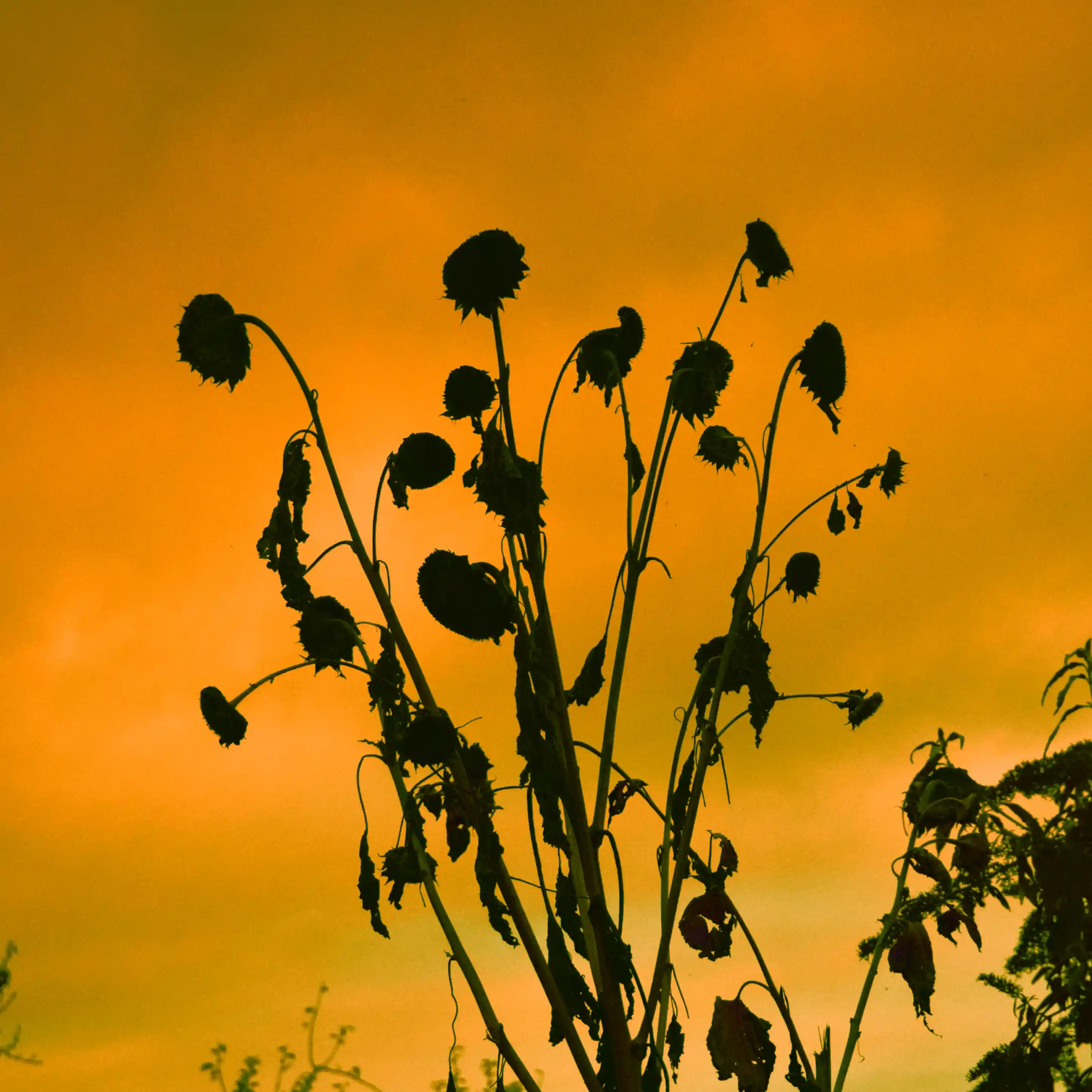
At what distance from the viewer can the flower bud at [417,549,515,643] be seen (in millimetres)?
2131

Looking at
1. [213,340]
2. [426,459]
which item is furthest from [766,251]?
[213,340]

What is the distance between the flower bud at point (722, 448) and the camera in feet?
7.98

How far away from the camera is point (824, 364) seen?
2365mm

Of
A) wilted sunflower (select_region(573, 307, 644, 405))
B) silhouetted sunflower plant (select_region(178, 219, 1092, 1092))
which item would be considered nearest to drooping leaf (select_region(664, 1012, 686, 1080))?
silhouetted sunflower plant (select_region(178, 219, 1092, 1092))

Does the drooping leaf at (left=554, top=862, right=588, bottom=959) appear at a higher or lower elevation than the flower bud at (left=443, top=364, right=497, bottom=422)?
lower

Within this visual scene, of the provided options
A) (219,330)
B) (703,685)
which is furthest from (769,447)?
(219,330)

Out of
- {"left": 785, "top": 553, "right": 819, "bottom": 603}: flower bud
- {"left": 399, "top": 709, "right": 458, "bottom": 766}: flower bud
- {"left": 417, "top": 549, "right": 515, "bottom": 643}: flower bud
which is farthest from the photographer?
{"left": 785, "top": 553, "right": 819, "bottom": 603}: flower bud

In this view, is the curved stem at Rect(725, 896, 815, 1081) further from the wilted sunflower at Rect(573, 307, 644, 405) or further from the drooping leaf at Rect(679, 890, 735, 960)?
the wilted sunflower at Rect(573, 307, 644, 405)

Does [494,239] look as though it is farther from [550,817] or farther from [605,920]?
[605,920]

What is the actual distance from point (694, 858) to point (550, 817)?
0.47 meters

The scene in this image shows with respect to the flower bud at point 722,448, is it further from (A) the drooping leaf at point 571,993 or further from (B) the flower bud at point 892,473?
(A) the drooping leaf at point 571,993

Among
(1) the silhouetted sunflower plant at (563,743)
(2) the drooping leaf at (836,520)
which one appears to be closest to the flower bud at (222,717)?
(1) the silhouetted sunflower plant at (563,743)

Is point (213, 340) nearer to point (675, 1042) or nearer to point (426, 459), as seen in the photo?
point (426, 459)

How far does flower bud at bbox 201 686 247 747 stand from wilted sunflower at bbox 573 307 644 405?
99 cm
